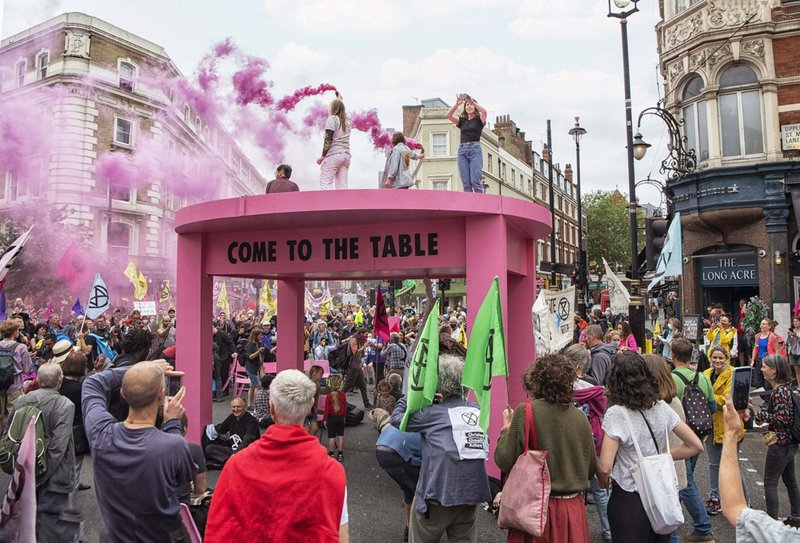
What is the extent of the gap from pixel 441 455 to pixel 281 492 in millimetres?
1432

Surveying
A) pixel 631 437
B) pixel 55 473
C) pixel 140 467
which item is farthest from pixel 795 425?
pixel 55 473

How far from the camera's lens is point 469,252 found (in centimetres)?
650

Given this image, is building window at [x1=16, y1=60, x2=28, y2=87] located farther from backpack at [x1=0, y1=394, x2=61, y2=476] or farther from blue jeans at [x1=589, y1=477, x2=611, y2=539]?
blue jeans at [x1=589, y1=477, x2=611, y2=539]

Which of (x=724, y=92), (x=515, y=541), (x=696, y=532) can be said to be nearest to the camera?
(x=515, y=541)

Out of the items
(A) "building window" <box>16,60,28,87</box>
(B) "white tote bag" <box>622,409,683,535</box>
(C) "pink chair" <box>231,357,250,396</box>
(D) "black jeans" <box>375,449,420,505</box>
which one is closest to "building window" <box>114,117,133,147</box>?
(A) "building window" <box>16,60,28,87</box>

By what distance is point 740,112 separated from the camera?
17734 mm

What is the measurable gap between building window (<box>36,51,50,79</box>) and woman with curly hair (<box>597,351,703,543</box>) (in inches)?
1262

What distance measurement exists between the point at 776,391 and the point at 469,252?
330 cm

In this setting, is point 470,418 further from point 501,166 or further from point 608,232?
point 608,232

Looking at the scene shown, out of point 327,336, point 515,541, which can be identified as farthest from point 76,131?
point 515,541

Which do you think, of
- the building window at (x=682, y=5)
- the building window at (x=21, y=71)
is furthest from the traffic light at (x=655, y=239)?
the building window at (x=21, y=71)

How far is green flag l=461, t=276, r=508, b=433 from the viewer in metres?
3.80

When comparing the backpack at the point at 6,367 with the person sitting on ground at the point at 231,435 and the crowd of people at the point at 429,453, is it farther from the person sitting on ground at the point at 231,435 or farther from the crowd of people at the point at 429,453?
the person sitting on ground at the point at 231,435

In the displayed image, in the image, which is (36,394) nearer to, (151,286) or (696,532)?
(696,532)
